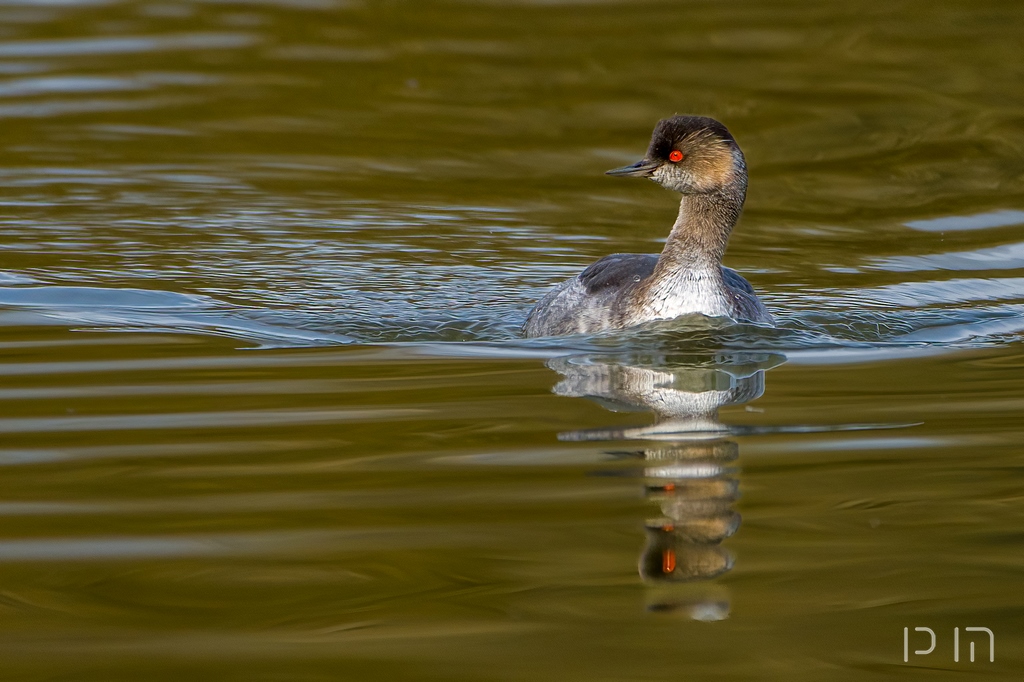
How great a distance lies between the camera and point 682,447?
6090 mm

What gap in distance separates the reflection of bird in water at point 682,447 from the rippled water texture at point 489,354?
0.08ft

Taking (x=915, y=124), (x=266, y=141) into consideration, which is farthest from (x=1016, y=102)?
(x=266, y=141)

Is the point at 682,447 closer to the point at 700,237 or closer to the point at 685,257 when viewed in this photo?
the point at 685,257

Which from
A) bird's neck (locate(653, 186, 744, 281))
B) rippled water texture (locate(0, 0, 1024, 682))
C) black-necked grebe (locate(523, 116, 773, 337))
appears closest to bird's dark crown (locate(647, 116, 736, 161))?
black-necked grebe (locate(523, 116, 773, 337))

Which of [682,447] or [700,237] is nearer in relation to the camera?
[682,447]

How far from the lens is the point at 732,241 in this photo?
1262 centimetres

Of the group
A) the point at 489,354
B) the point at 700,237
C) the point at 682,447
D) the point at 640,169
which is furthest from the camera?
the point at 700,237

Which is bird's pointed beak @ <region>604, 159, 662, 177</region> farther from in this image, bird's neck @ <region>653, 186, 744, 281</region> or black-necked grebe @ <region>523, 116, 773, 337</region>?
bird's neck @ <region>653, 186, 744, 281</region>

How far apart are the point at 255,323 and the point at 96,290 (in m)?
1.36

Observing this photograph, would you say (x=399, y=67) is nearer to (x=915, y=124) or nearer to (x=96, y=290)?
(x=915, y=124)

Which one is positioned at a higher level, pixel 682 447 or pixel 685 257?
pixel 685 257

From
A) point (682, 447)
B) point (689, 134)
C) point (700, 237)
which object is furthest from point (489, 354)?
point (682, 447)

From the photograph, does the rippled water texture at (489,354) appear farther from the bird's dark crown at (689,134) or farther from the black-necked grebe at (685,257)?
the bird's dark crown at (689,134)

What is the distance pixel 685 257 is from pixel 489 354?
143 centimetres
